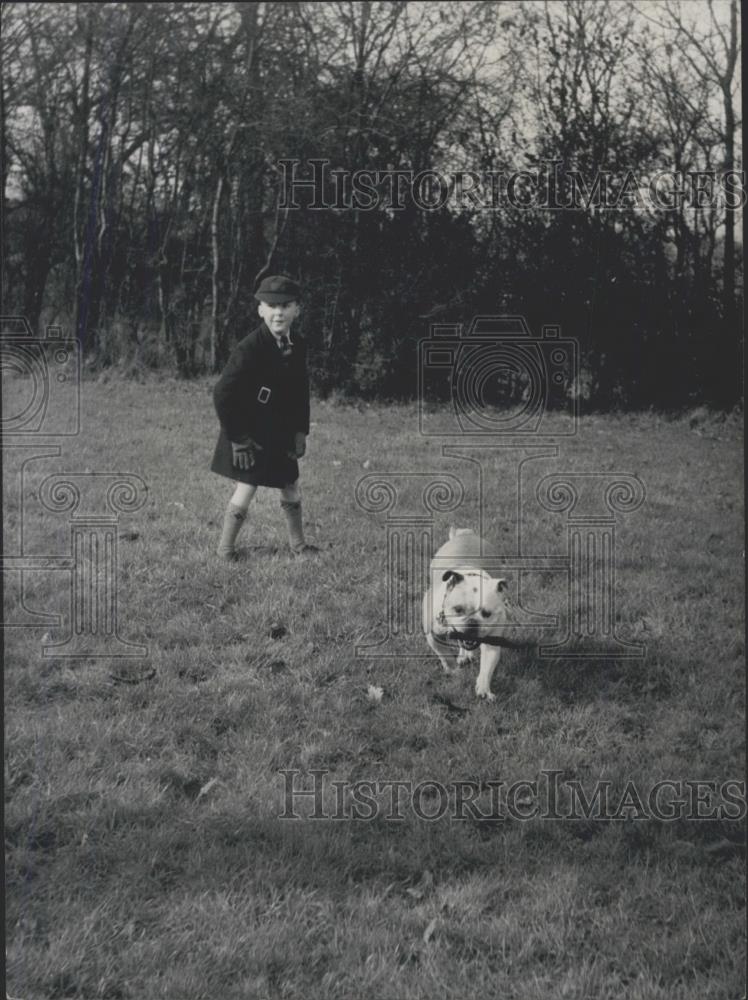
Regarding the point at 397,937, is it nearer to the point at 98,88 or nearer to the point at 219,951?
the point at 219,951

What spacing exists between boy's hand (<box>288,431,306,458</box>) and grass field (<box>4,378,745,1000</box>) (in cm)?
16

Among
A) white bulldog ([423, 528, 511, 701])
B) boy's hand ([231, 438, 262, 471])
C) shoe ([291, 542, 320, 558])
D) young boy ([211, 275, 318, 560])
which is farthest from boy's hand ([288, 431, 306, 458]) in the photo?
white bulldog ([423, 528, 511, 701])

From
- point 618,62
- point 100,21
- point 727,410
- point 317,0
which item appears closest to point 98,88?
point 100,21

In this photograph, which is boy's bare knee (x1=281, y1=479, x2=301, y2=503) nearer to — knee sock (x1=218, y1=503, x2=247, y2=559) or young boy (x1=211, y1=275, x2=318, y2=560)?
young boy (x1=211, y1=275, x2=318, y2=560)

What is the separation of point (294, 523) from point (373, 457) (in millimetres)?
488

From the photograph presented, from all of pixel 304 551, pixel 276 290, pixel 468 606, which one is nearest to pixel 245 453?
pixel 304 551

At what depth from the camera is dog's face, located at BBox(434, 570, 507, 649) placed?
290 centimetres

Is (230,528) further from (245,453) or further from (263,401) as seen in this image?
(263,401)

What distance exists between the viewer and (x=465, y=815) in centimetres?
240

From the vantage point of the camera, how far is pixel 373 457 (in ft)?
11.1

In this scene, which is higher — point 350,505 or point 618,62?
point 618,62

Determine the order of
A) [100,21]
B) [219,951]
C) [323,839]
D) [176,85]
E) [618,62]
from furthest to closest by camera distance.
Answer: [618,62], [176,85], [100,21], [323,839], [219,951]

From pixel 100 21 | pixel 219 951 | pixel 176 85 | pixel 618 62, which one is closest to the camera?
pixel 219 951

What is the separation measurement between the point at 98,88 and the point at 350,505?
2.03 m
